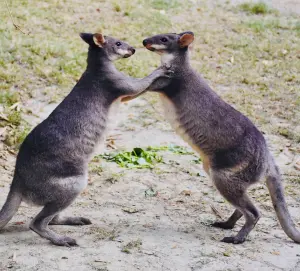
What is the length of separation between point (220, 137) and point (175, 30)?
257 inches

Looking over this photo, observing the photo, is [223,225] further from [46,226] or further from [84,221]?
[46,226]

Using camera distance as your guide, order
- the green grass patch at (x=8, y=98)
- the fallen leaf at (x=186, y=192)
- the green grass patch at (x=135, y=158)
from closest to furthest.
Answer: the fallen leaf at (x=186, y=192)
the green grass patch at (x=135, y=158)
the green grass patch at (x=8, y=98)

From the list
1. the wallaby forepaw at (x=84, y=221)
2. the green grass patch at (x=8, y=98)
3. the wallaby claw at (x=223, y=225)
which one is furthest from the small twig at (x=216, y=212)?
the green grass patch at (x=8, y=98)

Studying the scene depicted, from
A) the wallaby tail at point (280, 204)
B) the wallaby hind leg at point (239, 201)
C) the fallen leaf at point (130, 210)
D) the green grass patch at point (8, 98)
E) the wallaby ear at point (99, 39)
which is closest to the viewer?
the wallaby hind leg at point (239, 201)

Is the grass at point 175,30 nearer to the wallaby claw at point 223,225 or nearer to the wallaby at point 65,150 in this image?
the wallaby at point 65,150

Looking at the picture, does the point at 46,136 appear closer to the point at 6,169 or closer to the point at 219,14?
the point at 6,169

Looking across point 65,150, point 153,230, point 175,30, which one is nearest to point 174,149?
point 153,230

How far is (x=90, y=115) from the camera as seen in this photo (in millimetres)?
5504

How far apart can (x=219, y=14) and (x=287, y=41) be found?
175 centimetres

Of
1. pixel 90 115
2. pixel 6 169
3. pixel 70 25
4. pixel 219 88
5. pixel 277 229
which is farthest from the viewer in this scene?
pixel 70 25

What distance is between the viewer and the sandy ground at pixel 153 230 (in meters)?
5.03

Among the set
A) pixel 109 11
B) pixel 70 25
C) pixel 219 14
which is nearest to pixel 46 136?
pixel 70 25

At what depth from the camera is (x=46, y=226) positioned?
5.28 metres

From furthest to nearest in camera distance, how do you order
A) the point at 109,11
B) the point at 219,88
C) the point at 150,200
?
the point at 109,11 < the point at 219,88 < the point at 150,200
